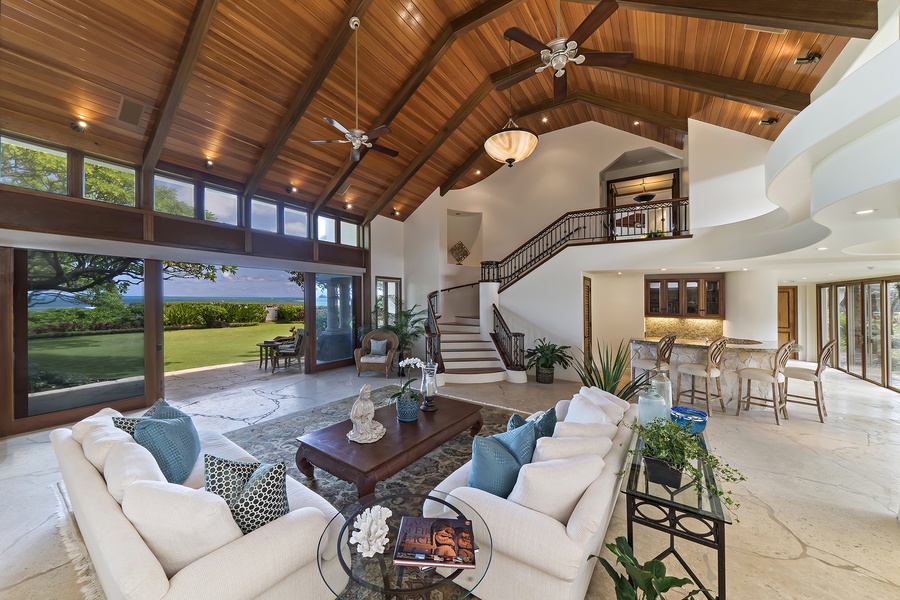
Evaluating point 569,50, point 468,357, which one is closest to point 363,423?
point 569,50

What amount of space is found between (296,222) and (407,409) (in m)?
6.08

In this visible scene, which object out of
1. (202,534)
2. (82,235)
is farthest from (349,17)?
(202,534)

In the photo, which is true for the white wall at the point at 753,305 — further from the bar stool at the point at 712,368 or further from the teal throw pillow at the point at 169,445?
the teal throw pillow at the point at 169,445

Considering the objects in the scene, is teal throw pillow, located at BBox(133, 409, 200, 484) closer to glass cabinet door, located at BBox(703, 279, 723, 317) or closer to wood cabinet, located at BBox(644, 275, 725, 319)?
wood cabinet, located at BBox(644, 275, 725, 319)

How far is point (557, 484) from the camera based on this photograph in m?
1.70

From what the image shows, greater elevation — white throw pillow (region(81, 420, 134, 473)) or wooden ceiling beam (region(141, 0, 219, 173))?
wooden ceiling beam (region(141, 0, 219, 173))

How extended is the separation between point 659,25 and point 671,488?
205 inches

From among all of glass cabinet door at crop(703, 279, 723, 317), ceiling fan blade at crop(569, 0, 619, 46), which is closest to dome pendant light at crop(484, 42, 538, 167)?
ceiling fan blade at crop(569, 0, 619, 46)

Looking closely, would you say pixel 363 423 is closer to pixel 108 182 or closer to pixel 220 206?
pixel 108 182

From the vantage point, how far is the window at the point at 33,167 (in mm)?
4195

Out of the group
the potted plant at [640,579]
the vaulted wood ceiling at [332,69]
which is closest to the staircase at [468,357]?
the vaulted wood ceiling at [332,69]

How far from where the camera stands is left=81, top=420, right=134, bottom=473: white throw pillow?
1835mm

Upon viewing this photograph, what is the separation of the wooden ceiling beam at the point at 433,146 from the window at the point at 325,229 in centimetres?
94

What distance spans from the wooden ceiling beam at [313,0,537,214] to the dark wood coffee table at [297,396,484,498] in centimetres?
454
